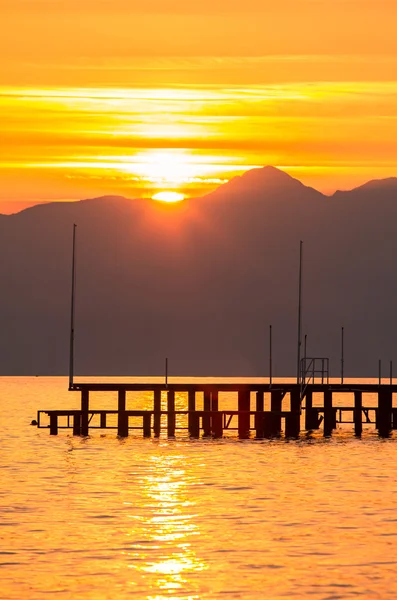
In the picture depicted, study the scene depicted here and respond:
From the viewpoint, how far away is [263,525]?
44219mm

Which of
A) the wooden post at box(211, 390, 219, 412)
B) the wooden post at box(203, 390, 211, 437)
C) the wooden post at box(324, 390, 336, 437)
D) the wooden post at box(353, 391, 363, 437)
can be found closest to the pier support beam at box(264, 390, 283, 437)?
the wooden post at box(324, 390, 336, 437)

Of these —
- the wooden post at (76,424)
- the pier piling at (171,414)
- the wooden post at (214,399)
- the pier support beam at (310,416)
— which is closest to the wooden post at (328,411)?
the wooden post at (214,399)

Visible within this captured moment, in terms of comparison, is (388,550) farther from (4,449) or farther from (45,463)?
(4,449)

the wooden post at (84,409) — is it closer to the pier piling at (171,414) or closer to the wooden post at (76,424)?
the wooden post at (76,424)

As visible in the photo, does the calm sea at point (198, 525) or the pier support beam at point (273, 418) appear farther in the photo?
the pier support beam at point (273, 418)

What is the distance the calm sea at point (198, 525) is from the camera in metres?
33.7

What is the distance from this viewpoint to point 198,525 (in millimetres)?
43750

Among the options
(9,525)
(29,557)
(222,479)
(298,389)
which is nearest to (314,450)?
(298,389)

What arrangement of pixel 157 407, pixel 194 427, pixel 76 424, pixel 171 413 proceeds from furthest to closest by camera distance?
pixel 76 424 < pixel 194 427 < pixel 157 407 < pixel 171 413

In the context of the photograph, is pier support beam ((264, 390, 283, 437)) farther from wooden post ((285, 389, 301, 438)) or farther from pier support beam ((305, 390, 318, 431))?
pier support beam ((305, 390, 318, 431))

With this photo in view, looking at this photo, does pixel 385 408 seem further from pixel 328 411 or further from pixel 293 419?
pixel 293 419

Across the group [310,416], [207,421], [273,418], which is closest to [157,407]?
[207,421]

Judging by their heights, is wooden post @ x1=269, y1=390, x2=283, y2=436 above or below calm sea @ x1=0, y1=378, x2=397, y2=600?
above

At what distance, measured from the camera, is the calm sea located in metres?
33.7
